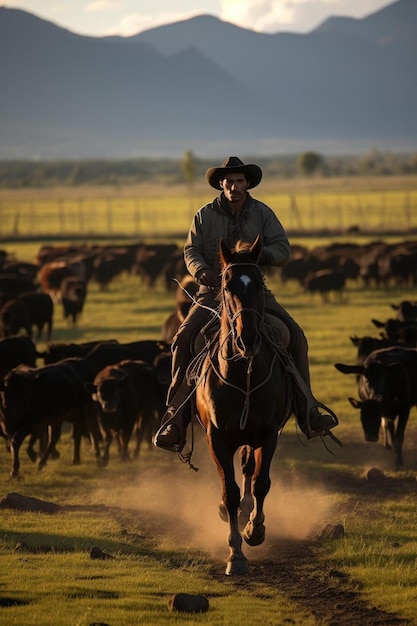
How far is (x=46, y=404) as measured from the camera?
14.2 metres

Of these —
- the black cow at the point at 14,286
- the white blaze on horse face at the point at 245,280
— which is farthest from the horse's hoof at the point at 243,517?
the black cow at the point at 14,286

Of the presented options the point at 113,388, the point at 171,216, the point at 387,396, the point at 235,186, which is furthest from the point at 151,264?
the point at 171,216

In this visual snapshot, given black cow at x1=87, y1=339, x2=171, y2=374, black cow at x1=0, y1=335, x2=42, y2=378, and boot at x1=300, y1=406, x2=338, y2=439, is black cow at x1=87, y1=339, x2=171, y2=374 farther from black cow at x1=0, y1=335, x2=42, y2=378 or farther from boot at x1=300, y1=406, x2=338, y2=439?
boot at x1=300, y1=406, x2=338, y2=439

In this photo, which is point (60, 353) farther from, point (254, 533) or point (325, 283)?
point (325, 283)

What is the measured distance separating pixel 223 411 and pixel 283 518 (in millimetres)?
2725

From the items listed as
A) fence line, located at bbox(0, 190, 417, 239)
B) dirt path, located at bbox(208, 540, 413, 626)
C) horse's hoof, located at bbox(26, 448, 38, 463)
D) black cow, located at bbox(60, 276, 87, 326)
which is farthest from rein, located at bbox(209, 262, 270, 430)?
fence line, located at bbox(0, 190, 417, 239)

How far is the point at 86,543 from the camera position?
33.2ft

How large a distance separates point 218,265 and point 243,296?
180cm

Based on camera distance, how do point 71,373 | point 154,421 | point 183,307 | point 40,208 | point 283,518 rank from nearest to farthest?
point 283,518
point 71,373
point 154,421
point 183,307
point 40,208

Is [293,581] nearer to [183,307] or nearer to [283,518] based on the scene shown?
[283,518]

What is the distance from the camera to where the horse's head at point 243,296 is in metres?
8.18

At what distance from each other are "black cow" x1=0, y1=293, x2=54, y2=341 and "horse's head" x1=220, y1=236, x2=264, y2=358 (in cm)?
1908

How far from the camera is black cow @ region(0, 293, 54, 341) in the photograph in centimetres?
2723

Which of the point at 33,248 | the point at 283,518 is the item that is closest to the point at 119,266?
the point at 33,248
